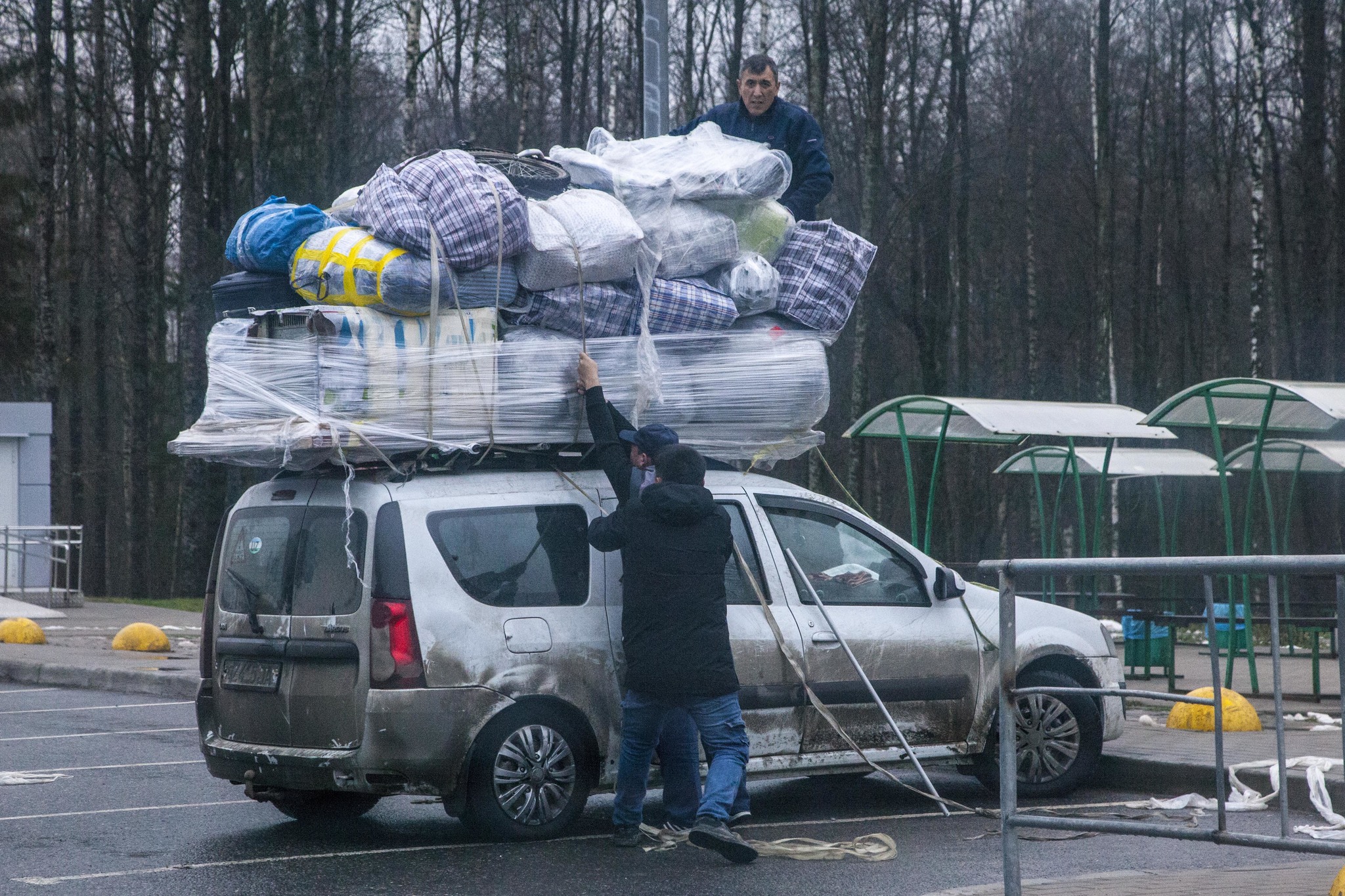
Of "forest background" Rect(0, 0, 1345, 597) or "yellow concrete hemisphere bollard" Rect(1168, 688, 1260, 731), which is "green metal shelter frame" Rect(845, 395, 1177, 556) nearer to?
"yellow concrete hemisphere bollard" Rect(1168, 688, 1260, 731)

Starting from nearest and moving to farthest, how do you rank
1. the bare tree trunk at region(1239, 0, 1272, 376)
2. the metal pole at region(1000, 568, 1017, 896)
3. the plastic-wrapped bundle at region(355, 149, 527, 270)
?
the metal pole at region(1000, 568, 1017, 896) → the plastic-wrapped bundle at region(355, 149, 527, 270) → the bare tree trunk at region(1239, 0, 1272, 376)

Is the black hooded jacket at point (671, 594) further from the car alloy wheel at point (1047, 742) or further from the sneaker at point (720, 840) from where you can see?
the car alloy wheel at point (1047, 742)

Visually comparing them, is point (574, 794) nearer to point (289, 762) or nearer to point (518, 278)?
point (289, 762)

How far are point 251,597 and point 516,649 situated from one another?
1257 millimetres

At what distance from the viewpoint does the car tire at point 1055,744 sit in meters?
8.09

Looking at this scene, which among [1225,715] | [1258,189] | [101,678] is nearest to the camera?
[1225,715]

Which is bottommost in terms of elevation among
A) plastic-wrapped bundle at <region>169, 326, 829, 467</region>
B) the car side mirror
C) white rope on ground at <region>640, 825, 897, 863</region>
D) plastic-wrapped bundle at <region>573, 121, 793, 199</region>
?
white rope on ground at <region>640, 825, 897, 863</region>

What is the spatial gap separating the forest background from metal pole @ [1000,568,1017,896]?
20.0m

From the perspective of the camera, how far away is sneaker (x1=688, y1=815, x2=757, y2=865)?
6430mm

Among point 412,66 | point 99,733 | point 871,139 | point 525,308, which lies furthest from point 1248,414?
point 412,66

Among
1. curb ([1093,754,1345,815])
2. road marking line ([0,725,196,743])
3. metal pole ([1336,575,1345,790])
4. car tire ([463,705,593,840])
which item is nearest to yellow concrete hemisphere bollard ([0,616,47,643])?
road marking line ([0,725,196,743])

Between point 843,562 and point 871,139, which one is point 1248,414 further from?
point 871,139

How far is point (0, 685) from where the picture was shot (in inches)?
578

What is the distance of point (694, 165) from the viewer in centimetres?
796
